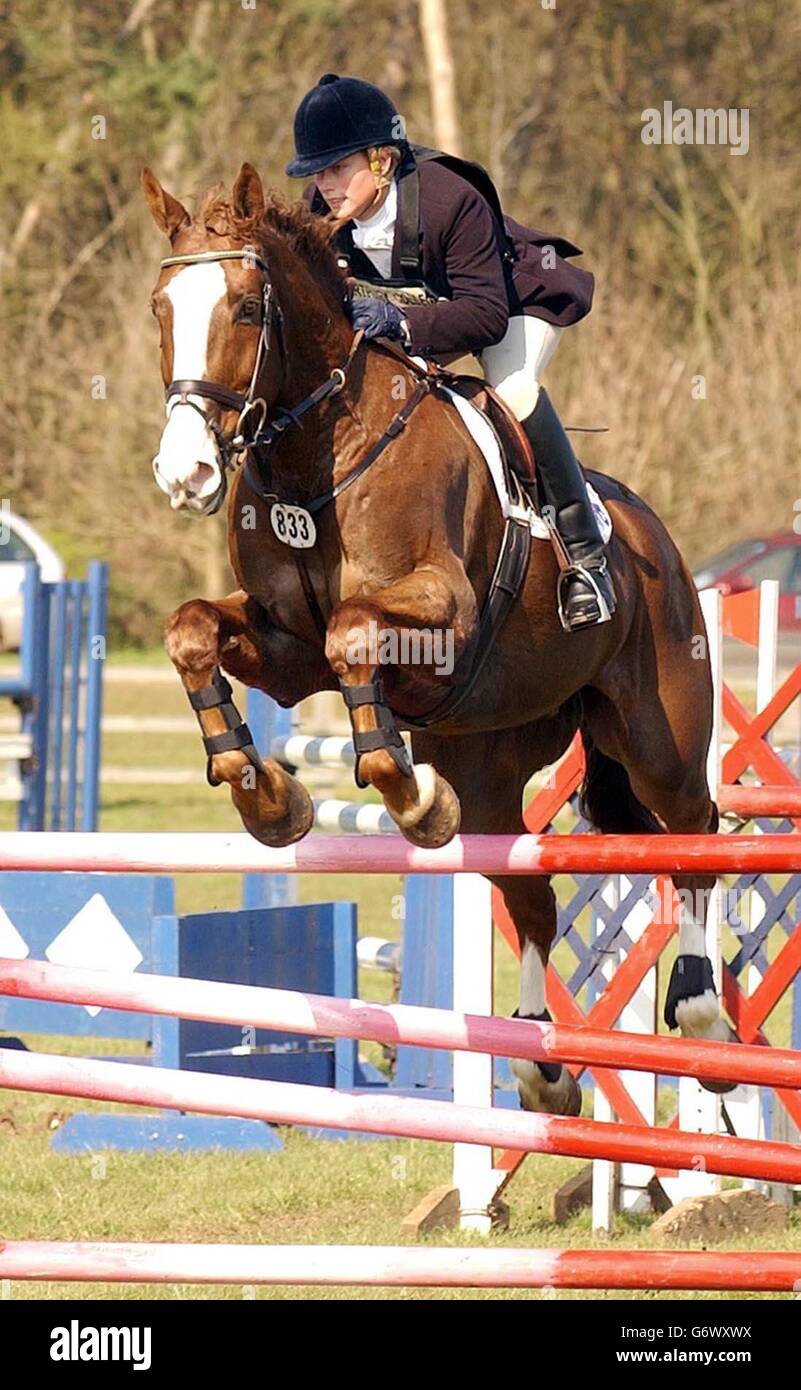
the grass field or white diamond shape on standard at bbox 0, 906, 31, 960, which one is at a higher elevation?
white diamond shape on standard at bbox 0, 906, 31, 960

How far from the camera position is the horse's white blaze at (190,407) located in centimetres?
376

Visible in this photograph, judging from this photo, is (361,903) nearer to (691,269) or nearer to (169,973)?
(169,973)

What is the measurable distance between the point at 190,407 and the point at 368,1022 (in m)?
1.15

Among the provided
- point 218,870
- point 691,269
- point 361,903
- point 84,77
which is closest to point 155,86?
point 84,77

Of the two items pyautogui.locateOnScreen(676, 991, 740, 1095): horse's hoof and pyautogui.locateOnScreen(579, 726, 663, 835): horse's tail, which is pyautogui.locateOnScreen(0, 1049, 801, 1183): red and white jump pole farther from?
pyautogui.locateOnScreen(579, 726, 663, 835): horse's tail

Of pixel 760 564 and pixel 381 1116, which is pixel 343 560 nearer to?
pixel 381 1116

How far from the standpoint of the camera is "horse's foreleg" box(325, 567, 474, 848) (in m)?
3.94

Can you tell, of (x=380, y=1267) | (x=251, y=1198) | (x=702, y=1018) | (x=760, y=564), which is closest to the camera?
(x=380, y=1267)

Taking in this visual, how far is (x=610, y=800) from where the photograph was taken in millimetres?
5566

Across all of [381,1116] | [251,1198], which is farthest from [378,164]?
[251,1198]

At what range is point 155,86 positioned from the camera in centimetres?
2669

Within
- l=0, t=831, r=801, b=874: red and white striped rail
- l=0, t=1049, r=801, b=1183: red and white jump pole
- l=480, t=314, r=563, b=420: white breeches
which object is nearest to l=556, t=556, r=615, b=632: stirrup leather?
l=480, t=314, r=563, b=420: white breeches

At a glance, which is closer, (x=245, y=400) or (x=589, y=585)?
(x=245, y=400)

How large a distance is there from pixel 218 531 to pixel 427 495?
18493 millimetres
